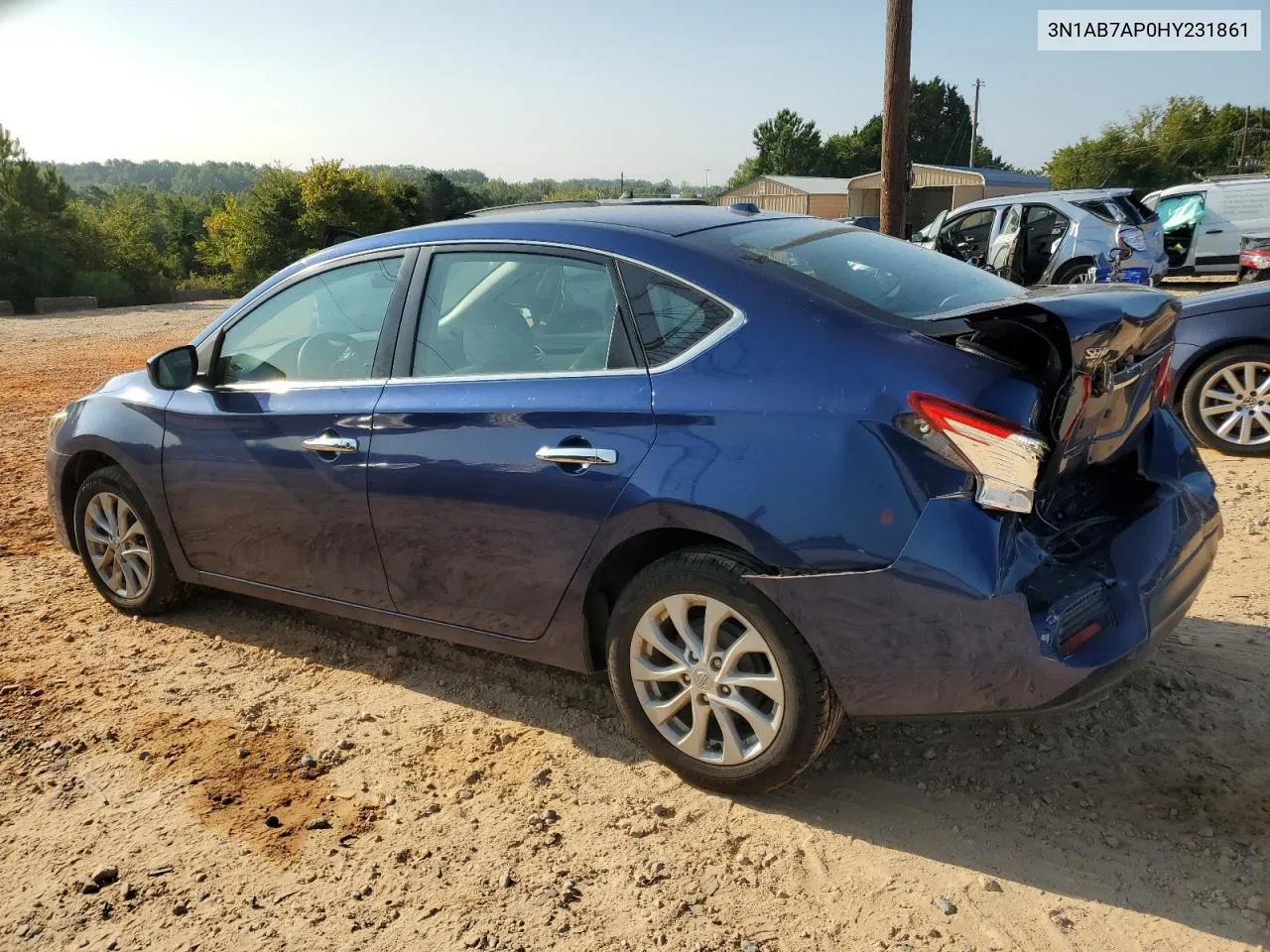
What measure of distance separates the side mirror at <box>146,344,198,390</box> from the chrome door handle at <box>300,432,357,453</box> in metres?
0.89

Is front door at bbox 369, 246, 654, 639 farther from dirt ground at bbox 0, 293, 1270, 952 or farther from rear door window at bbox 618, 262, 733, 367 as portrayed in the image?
dirt ground at bbox 0, 293, 1270, 952

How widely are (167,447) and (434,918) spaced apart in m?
A: 2.51

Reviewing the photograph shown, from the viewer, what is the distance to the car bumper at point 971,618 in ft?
7.98

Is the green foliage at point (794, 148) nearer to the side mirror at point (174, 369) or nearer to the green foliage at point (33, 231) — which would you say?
the green foliage at point (33, 231)

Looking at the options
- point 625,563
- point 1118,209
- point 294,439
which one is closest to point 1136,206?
point 1118,209

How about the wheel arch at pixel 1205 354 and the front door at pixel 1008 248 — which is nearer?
the wheel arch at pixel 1205 354

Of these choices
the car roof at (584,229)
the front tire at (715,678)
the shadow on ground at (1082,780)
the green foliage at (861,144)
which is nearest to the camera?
Answer: the shadow on ground at (1082,780)

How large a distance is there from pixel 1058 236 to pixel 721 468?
42.4 ft

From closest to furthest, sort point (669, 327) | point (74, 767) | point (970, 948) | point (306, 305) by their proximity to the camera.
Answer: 1. point (970, 948)
2. point (669, 327)
3. point (74, 767)
4. point (306, 305)

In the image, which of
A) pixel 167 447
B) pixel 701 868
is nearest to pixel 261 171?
pixel 167 447

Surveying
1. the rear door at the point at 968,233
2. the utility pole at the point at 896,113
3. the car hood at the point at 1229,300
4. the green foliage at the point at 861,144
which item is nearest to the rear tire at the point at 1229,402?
the car hood at the point at 1229,300

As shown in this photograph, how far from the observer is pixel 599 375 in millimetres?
3008

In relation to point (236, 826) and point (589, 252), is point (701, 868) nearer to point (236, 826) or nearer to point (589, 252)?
point (236, 826)

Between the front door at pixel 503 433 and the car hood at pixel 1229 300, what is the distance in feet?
15.9
